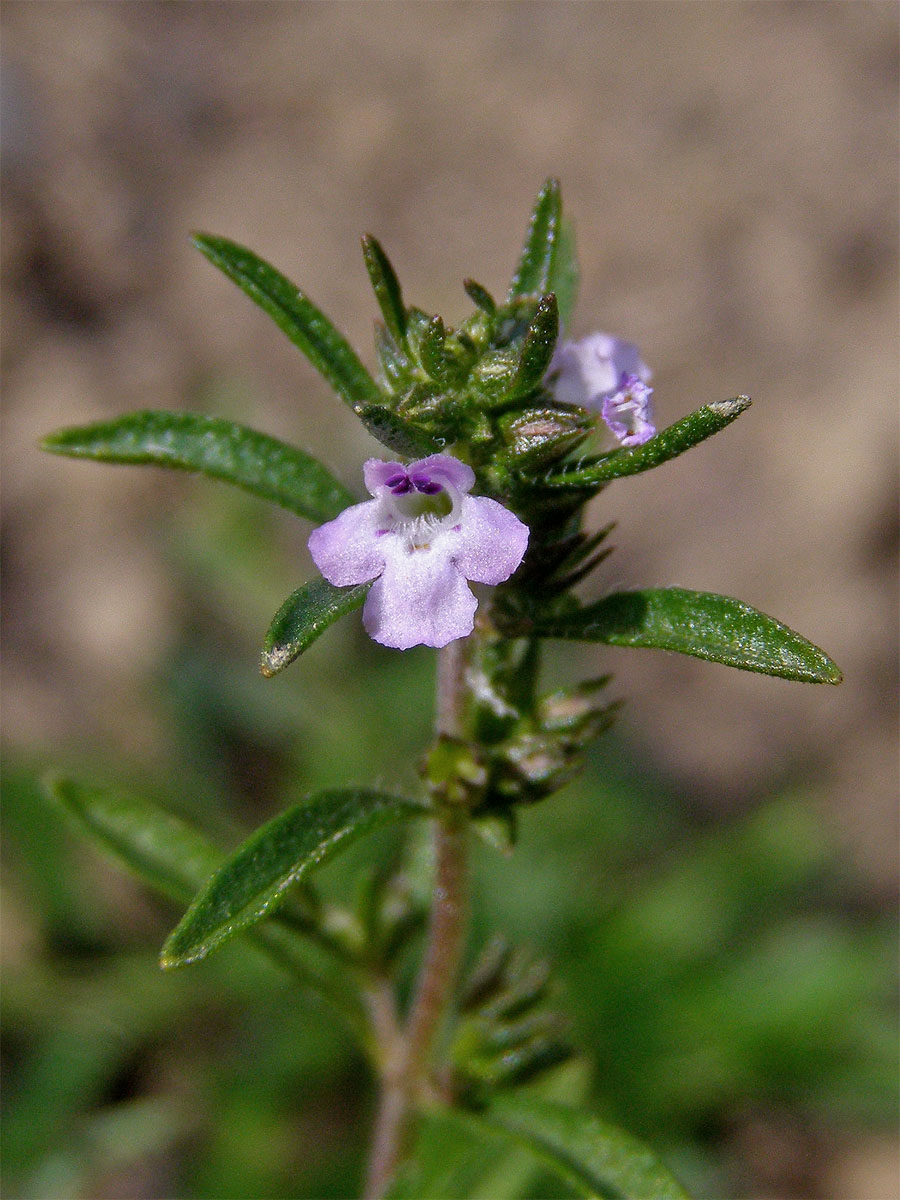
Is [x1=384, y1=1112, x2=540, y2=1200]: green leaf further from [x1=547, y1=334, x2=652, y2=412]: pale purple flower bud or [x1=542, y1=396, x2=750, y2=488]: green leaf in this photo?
[x1=547, y1=334, x2=652, y2=412]: pale purple flower bud

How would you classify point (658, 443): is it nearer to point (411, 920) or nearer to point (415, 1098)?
point (411, 920)

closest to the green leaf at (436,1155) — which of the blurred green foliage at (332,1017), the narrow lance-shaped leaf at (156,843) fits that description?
the narrow lance-shaped leaf at (156,843)

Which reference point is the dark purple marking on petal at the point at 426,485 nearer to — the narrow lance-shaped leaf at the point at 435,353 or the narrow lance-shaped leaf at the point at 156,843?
the narrow lance-shaped leaf at the point at 435,353

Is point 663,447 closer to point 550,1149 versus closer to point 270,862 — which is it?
point 270,862

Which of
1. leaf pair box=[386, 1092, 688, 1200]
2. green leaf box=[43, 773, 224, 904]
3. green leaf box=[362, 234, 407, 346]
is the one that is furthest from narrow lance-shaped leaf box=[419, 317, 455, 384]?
leaf pair box=[386, 1092, 688, 1200]

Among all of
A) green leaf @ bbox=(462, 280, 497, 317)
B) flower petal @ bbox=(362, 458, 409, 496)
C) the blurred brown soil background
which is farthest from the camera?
the blurred brown soil background

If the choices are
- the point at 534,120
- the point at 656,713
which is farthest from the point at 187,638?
the point at 534,120
